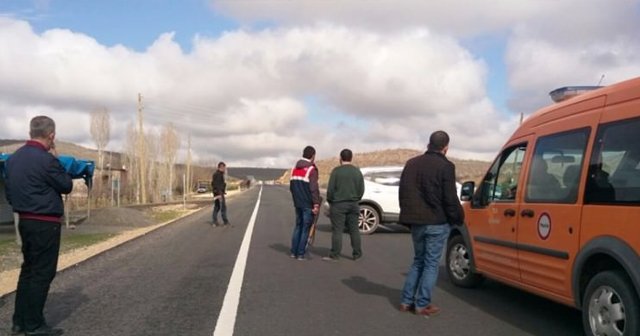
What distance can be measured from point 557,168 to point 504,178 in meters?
1.19

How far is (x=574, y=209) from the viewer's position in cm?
538

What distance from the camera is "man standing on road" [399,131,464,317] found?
21.0ft

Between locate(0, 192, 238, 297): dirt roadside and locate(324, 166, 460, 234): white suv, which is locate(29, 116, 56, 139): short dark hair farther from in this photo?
locate(324, 166, 460, 234): white suv

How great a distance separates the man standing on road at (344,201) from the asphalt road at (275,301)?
33cm

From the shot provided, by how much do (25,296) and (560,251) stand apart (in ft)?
15.8

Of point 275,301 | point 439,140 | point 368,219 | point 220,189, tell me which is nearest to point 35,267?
point 275,301

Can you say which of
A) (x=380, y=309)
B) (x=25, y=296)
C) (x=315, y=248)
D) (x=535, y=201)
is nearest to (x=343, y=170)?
(x=315, y=248)

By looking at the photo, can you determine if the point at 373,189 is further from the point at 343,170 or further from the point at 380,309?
the point at 380,309

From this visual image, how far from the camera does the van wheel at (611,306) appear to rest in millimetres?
4578

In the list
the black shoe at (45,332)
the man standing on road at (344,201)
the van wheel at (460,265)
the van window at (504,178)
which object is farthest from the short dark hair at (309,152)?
the black shoe at (45,332)

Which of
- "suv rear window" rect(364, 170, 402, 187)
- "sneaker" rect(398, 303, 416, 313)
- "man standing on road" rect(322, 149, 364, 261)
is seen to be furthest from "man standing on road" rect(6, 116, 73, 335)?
"suv rear window" rect(364, 170, 402, 187)

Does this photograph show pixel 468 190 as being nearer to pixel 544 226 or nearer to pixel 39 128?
pixel 544 226

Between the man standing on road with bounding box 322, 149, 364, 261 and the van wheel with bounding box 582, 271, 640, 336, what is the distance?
5.60 m

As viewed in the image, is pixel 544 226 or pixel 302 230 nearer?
pixel 544 226
